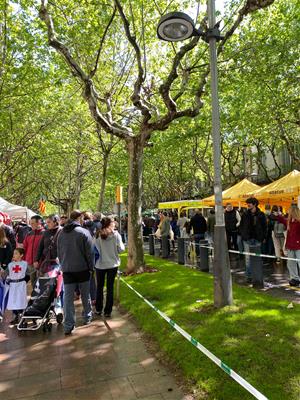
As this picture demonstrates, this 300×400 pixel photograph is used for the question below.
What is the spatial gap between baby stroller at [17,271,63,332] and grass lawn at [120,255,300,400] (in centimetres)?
146

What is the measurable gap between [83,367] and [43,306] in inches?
80.1

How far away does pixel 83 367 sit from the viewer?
464cm

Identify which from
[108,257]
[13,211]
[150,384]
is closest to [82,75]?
[108,257]

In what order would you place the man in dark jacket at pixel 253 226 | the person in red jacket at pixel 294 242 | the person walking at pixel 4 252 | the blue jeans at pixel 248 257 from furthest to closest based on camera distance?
the man in dark jacket at pixel 253 226 → the blue jeans at pixel 248 257 → the person in red jacket at pixel 294 242 → the person walking at pixel 4 252

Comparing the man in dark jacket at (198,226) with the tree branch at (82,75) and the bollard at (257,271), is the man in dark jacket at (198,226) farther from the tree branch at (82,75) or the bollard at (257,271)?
the bollard at (257,271)

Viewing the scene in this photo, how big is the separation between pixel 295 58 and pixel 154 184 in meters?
34.2

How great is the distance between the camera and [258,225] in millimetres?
9445

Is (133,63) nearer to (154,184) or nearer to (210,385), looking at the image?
(210,385)

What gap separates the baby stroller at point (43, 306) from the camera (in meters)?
6.32

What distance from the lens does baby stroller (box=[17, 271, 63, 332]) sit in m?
6.32

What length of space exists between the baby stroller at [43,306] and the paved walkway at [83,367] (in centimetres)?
18

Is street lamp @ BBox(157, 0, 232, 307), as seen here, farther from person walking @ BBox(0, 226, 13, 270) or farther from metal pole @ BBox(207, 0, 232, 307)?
person walking @ BBox(0, 226, 13, 270)

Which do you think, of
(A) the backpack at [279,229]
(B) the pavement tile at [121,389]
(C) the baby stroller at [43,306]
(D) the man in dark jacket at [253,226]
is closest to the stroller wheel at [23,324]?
(C) the baby stroller at [43,306]

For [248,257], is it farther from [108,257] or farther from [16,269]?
[16,269]
